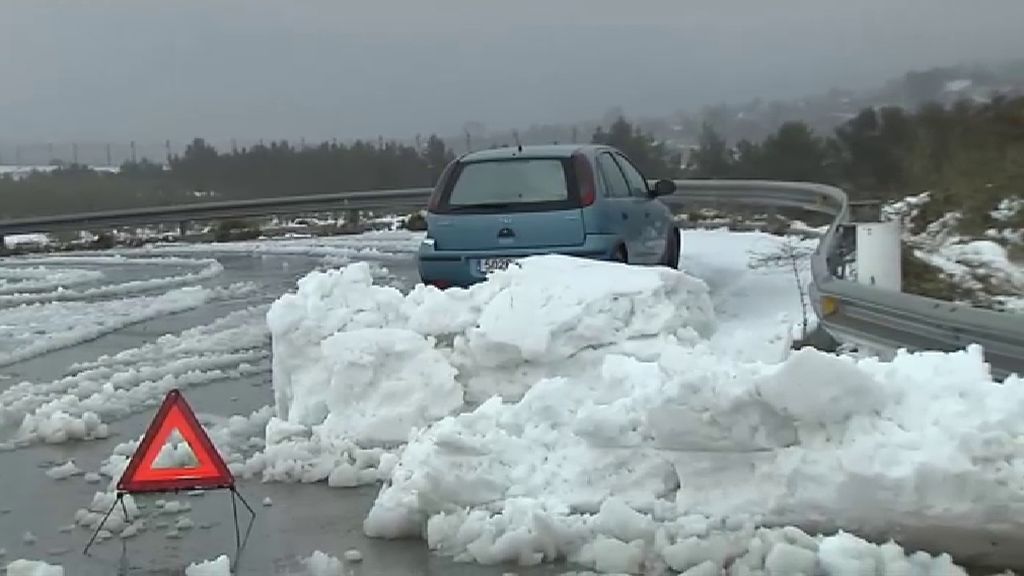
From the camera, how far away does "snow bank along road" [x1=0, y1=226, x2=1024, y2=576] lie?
18.7 feet

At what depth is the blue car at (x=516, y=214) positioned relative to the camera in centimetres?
1151

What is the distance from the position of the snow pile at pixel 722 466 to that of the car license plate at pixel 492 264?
4.59 meters

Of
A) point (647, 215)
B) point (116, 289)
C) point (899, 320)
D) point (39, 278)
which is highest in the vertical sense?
point (647, 215)

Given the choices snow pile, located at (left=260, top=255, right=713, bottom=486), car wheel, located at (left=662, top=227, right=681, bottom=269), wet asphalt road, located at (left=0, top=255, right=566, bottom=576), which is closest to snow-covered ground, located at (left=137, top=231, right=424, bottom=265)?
car wheel, located at (left=662, top=227, right=681, bottom=269)

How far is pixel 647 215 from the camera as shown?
13.4m

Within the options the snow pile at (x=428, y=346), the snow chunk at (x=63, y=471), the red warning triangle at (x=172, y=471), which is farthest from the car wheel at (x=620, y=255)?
the red warning triangle at (x=172, y=471)

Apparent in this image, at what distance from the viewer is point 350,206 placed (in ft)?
111

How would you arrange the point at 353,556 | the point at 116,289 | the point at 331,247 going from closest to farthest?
the point at 353,556 → the point at 116,289 → the point at 331,247

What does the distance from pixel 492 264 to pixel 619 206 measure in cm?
152

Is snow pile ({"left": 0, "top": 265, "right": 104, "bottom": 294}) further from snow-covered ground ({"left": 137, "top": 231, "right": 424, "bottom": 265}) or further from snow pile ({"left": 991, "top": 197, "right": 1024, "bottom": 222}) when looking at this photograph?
snow pile ({"left": 991, "top": 197, "right": 1024, "bottom": 222})

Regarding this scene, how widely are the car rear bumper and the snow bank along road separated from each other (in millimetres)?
1639

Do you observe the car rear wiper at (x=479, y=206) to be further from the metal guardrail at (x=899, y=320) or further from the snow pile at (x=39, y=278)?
the snow pile at (x=39, y=278)

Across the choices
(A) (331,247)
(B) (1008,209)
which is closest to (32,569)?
(B) (1008,209)

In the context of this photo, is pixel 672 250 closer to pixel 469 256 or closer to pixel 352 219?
A: pixel 469 256
